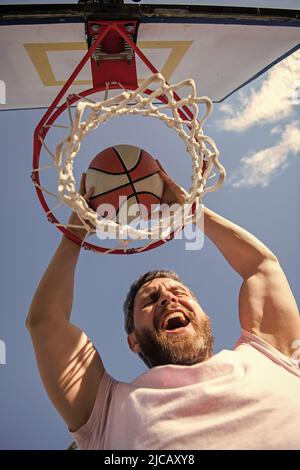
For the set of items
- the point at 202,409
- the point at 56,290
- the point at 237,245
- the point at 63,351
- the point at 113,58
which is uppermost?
the point at 113,58

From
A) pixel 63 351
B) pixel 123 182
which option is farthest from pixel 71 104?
pixel 63 351

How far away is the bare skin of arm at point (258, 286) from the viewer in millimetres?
2258

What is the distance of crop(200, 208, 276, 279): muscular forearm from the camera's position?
2.52 m

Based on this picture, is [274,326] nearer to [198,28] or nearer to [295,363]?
[295,363]

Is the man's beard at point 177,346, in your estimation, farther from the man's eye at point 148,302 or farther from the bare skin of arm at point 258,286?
the bare skin of arm at point 258,286

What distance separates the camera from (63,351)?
197cm

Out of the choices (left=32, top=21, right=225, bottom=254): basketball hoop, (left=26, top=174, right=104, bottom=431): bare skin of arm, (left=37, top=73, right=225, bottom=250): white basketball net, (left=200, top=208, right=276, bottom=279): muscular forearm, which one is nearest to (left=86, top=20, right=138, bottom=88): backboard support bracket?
(left=32, top=21, right=225, bottom=254): basketball hoop

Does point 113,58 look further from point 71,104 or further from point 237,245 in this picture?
point 237,245

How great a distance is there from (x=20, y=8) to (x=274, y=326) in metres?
2.45

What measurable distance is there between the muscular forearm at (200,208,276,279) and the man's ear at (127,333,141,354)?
A: 30.8 inches

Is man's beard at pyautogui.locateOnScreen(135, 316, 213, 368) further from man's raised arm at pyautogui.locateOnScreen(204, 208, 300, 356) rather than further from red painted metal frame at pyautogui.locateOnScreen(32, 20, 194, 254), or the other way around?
red painted metal frame at pyautogui.locateOnScreen(32, 20, 194, 254)

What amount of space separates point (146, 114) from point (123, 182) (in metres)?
0.42

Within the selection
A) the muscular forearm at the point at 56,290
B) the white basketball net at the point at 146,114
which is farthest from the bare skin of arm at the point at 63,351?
the white basketball net at the point at 146,114

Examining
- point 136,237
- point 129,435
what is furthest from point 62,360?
point 136,237
